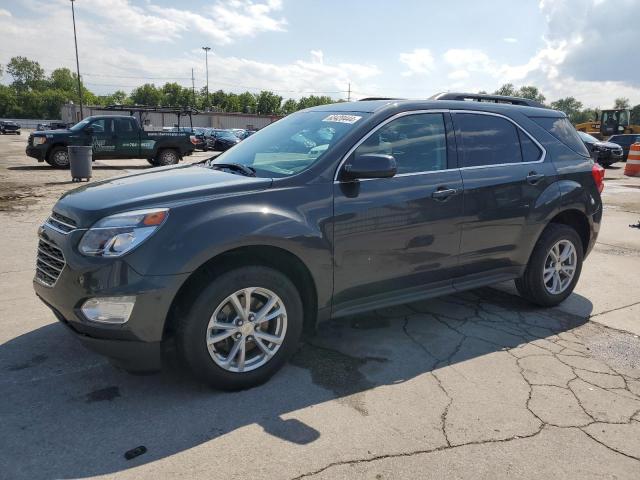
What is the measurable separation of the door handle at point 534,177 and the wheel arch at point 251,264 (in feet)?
7.50

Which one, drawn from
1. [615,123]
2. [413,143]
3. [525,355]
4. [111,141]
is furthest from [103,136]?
[615,123]

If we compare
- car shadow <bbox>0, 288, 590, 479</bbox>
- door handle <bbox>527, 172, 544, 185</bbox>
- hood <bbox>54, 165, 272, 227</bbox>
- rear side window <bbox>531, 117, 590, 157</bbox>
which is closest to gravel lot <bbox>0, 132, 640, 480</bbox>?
car shadow <bbox>0, 288, 590, 479</bbox>

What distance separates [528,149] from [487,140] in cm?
51

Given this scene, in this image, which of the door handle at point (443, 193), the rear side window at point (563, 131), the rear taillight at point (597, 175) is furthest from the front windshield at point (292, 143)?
the rear taillight at point (597, 175)

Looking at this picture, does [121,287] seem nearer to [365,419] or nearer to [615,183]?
[365,419]

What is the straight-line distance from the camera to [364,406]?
123 inches

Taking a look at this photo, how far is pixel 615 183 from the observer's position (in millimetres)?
17469

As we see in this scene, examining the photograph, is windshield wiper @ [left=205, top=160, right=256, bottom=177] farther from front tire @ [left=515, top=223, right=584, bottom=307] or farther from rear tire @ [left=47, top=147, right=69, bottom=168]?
rear tire @ [left=47, top=147, right=69, bottom=168]

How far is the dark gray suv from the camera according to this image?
2.91 m

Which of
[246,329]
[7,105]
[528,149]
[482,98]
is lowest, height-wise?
[246,329]

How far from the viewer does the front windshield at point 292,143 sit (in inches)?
144

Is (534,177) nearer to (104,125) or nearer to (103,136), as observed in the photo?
(103,136)

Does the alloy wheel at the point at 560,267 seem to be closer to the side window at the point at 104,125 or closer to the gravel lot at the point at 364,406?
the gravel lot at the point at 364,406

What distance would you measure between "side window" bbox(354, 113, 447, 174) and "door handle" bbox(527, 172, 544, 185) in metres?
0.93
